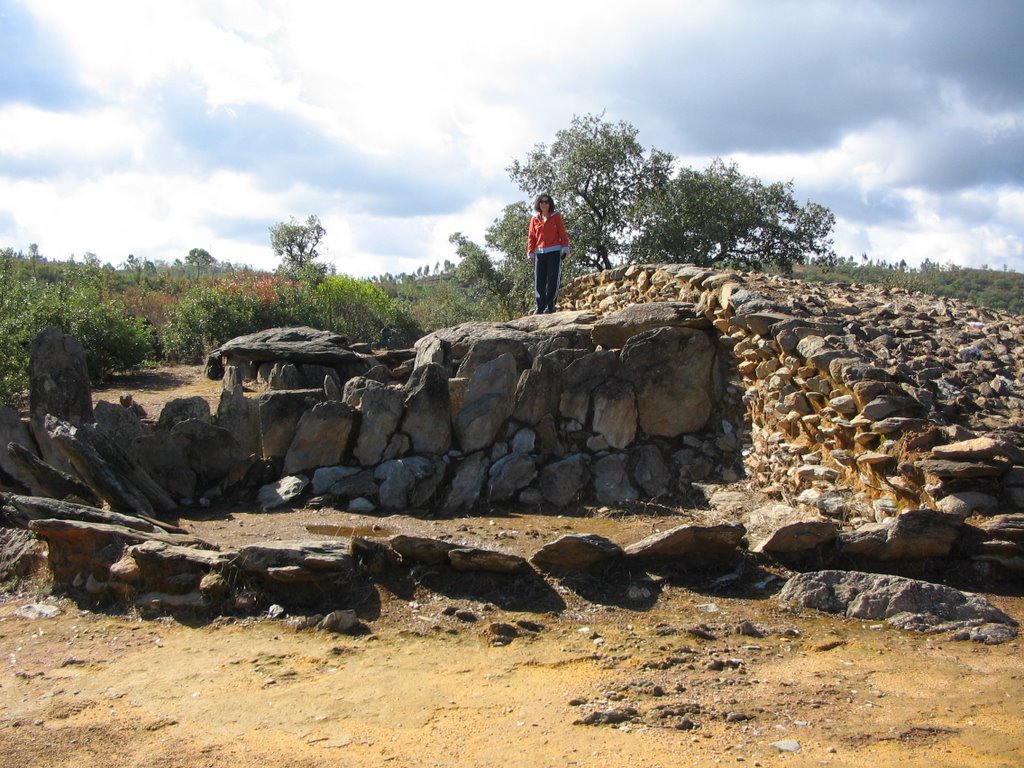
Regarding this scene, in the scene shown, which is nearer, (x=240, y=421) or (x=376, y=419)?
(x=376, y=419)

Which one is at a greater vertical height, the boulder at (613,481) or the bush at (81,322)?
the bush at (81,322)

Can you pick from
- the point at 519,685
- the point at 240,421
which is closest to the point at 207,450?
the point at 240,421

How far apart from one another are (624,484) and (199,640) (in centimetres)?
394

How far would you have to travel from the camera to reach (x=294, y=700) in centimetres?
379

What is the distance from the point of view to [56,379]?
811cm

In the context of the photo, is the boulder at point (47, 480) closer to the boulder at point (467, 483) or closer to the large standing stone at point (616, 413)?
the boulder at point (467, 483)

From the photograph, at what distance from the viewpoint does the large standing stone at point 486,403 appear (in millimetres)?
7910

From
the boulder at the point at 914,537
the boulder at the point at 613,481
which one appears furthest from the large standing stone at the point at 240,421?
the boulder at the point at 914,537

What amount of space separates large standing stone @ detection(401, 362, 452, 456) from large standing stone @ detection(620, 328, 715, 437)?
1.64m

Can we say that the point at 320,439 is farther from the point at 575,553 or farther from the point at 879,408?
the point at 879,408

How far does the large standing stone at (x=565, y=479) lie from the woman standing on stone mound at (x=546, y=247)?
357 centimetres

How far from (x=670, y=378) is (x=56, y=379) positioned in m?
5.59

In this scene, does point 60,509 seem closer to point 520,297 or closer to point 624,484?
point 624,484

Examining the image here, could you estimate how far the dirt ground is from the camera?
3.29 meters
